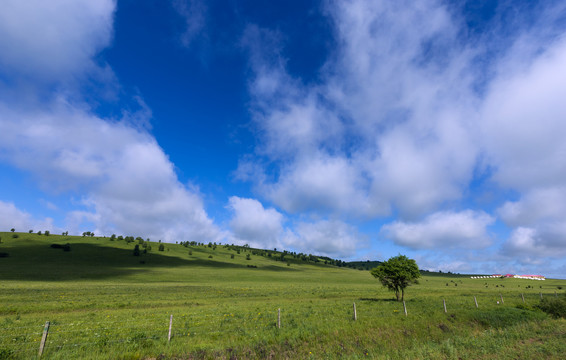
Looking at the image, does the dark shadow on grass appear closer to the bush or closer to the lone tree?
the lone tree

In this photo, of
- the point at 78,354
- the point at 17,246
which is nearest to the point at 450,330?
the point at 78,354

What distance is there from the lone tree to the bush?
44.9 feet

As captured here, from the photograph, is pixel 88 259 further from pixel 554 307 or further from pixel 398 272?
pixel 554 307

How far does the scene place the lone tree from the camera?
3928 cm

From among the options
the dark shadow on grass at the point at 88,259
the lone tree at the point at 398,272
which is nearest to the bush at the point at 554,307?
the lone tree at the point at 398,272

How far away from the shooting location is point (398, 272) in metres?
39.4

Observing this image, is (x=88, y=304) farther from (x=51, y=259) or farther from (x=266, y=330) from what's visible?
(x=51, y=259)

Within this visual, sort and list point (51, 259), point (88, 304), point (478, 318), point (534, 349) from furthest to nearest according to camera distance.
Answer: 1. point (51, 259)
2. point (88, 304)
3. point (478, 318)
4. point (534, 349)

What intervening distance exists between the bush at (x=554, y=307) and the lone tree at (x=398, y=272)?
44.9 ft

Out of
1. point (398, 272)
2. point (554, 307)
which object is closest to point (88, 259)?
point (398, 272)

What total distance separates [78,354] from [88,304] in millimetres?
29610

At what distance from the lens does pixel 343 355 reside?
1277cm

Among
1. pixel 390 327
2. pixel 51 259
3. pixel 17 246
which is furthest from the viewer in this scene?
pixel 17 246

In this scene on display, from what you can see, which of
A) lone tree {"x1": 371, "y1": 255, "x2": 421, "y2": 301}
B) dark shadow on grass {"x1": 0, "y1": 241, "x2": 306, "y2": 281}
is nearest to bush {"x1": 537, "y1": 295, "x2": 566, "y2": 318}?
lone tree {"x1": 371, "y1": 255, "x2": 421, "y2": 301}
